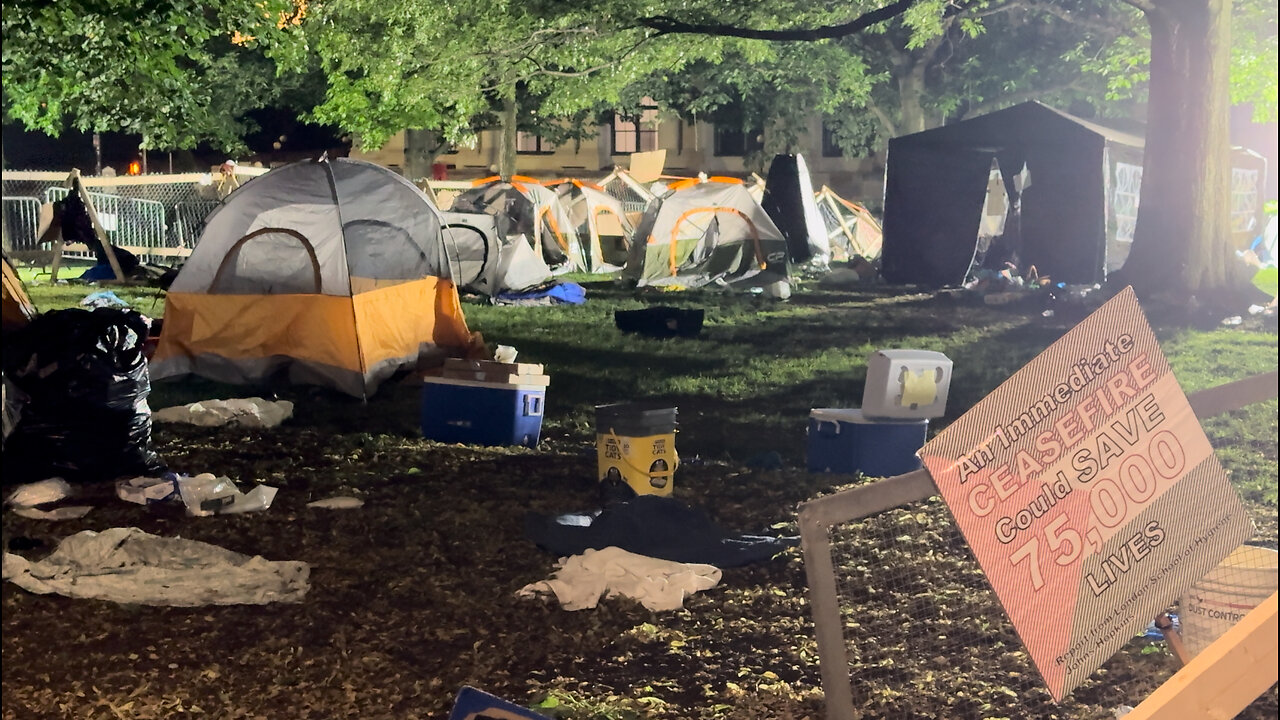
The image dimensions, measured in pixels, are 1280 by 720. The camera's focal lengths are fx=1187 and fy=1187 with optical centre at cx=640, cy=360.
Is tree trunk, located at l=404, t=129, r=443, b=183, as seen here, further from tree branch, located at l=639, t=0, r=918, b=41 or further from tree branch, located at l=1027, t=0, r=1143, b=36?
tree branch, located at l=1027, t=0, r=1143, b=36

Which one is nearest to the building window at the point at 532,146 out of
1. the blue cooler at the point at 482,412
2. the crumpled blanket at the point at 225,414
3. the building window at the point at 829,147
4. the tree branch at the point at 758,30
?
the building window at the point at 829,147

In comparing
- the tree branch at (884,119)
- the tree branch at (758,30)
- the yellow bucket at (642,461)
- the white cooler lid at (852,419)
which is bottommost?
the yellow bucket at (642,461)

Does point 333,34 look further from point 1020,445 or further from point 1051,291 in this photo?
point 1020,445

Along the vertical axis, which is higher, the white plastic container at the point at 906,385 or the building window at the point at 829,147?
the building window at the point at 829,147

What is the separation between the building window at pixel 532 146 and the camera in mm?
32031

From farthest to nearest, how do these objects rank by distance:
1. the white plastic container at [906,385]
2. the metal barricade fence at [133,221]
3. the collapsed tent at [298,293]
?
the metal barricade fence at [133,221]
the collapsed tent at [298,293]
the white plastic container at [906,385]

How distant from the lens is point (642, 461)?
549 centimetres

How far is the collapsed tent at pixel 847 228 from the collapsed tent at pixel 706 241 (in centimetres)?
660

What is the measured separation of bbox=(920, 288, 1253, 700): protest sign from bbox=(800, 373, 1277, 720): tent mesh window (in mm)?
71

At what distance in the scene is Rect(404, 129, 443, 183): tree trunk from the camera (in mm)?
25703

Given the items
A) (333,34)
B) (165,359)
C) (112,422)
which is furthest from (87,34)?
(333,34)

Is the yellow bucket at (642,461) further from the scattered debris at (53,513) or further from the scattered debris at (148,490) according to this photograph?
the scattered debris at (53,513)

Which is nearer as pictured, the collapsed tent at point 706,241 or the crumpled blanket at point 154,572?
the crumpled blanket at point 154,572

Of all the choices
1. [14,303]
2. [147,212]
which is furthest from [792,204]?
[14,303]
